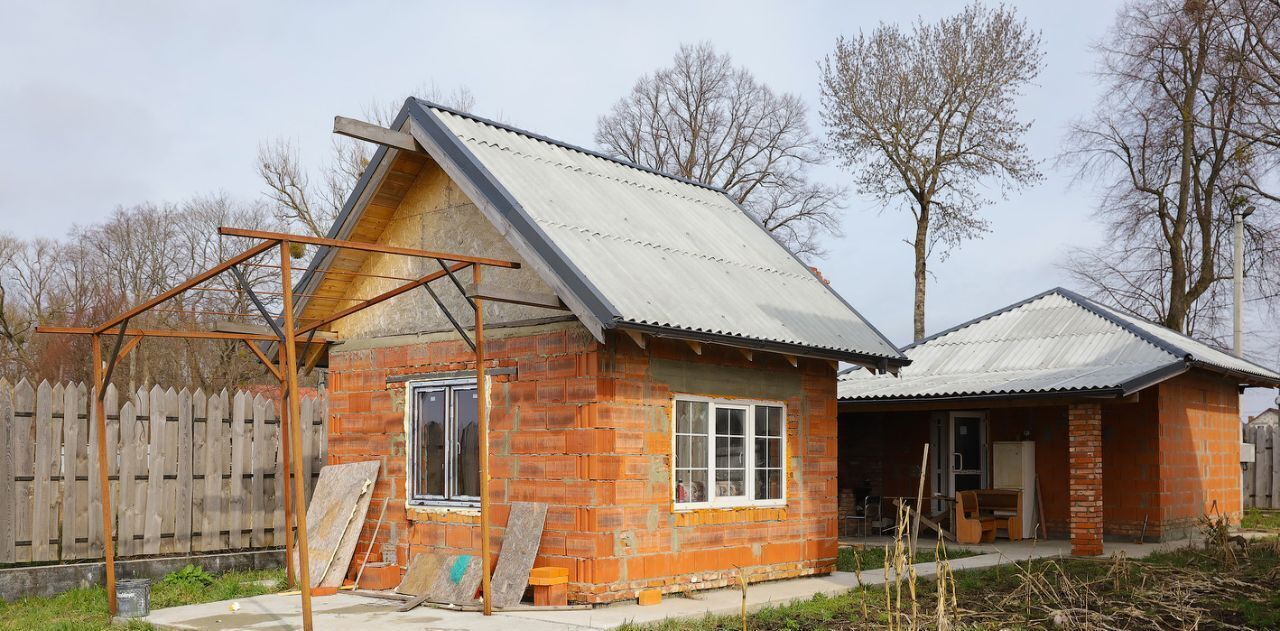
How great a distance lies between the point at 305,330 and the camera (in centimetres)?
1243

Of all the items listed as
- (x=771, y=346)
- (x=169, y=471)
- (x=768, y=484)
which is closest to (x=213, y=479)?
(x=169, y=471)

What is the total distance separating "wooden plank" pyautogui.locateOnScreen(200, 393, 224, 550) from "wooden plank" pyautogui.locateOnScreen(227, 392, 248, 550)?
140mm

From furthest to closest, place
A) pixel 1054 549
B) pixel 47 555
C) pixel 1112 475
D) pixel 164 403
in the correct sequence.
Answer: pixel 1112 475
pixel 1054 549
pixel 164 403
pixel 47 555

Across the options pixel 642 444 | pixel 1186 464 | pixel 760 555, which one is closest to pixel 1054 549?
pixel 1186 464

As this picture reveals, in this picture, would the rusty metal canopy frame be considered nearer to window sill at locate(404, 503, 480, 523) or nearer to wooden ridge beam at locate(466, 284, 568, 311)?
wooden ridge beam at locate(466, 284, 568, 311)

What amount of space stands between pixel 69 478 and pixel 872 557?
9548 mm

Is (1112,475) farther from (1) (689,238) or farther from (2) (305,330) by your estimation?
(2) (305,330)

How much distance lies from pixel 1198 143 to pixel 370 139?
2676 cm

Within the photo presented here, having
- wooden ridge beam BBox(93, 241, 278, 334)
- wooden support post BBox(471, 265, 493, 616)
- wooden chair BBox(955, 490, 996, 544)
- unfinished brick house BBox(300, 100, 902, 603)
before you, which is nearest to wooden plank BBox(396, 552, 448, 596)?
unfinished brick house BBox(300, 100, 902, 603)


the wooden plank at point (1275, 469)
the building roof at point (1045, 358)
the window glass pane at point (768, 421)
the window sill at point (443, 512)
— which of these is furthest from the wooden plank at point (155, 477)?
the wooden plank at point (1275, 469)

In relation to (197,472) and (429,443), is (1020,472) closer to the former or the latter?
(429,443)

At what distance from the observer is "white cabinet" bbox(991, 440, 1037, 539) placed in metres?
18.4

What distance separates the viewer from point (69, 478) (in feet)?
38.9

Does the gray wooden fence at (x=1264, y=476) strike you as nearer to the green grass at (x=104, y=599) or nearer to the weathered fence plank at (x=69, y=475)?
the green grass at (x=104, y=599)
